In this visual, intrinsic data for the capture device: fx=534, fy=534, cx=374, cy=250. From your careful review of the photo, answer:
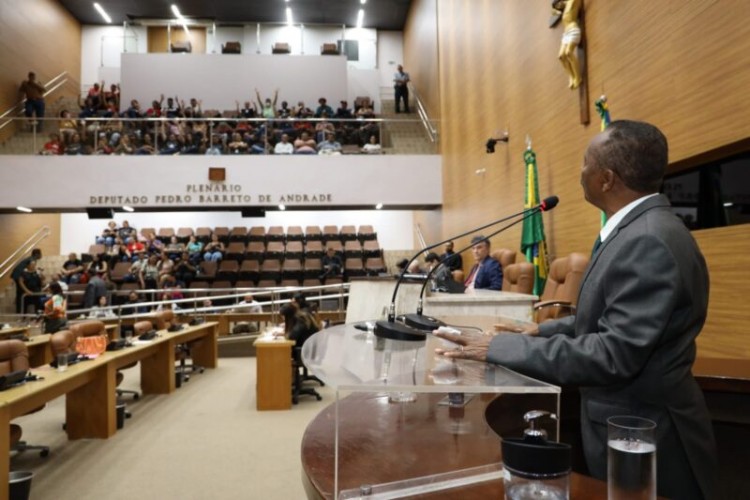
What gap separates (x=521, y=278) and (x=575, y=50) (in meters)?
2.17

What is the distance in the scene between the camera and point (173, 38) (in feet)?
48.7

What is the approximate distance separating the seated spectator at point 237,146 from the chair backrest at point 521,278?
682 cm

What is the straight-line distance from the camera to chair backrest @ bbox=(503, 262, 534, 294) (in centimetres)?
525

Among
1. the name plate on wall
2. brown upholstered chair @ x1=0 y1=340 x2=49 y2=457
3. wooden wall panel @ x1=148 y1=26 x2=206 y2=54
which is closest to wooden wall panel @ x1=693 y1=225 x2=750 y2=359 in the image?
brown upholstered chair @ x1=0 y1=340 x2=49 y2=457

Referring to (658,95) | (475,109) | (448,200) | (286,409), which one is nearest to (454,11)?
(475,109)

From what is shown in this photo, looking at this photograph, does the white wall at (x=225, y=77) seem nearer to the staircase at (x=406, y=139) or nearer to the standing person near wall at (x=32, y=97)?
the standing person near wall at (x=32, y=97)

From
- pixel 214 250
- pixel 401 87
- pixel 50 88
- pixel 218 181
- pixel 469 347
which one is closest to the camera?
pixel 469 347

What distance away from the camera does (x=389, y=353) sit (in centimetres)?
116

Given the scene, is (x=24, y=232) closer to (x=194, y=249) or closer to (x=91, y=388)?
(x=194, y=249)

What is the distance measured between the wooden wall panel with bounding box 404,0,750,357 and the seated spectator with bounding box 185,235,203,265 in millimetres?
5355

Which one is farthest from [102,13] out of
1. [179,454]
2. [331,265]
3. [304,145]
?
[179,454]

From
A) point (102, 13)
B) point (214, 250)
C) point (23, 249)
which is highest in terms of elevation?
point (102, 13)

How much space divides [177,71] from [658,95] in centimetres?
1286

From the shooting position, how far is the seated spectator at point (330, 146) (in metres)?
10.7
